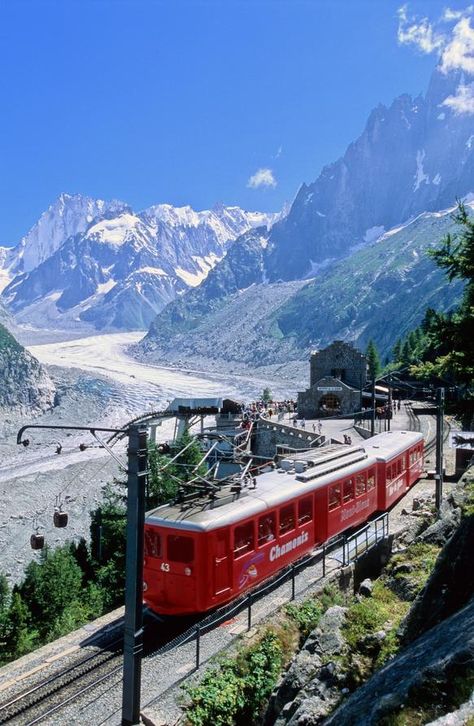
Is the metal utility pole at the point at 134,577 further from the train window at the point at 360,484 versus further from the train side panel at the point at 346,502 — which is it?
the train window at the point at 360,484

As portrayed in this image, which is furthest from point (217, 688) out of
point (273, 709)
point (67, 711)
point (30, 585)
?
point (30, 585)

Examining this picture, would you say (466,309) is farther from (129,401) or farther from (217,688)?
(129,401)

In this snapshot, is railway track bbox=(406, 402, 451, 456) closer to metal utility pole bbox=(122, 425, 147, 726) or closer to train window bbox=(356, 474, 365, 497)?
train window bbox=(356, 474, 365, 497)

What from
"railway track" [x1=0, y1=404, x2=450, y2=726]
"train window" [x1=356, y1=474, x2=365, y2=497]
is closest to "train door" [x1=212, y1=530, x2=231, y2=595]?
"railway track" [x1=0, y1=404, x2=450, y2=726]

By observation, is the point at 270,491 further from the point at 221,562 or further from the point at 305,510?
the point at 221,562

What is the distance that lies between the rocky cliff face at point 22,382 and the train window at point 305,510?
390ft

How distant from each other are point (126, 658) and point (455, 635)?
6572mm

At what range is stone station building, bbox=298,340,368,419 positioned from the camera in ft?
179

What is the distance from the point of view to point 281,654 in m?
13.5

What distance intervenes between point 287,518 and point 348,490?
4.32 meters

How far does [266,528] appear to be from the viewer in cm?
1639

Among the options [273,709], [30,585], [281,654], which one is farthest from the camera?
[30,585]

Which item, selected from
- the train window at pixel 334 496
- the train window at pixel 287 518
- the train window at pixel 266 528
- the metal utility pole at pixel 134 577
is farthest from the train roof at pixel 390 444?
the metal utility pole at pixel 134 577

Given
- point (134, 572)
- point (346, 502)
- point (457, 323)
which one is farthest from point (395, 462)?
point (134, 572)
